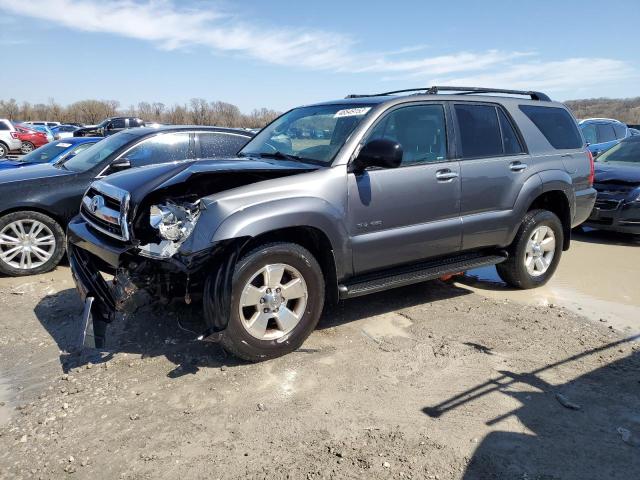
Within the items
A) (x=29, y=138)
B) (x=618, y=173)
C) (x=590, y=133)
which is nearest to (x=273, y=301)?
(x=618, y=173)

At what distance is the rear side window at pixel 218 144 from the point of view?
6.49 metres

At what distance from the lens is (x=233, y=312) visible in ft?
11.5

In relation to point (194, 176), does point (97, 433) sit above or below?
below

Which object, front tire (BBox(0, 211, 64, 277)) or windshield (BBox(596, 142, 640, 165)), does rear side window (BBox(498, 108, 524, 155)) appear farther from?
windshield (BBox(596, 142, 640, 165))

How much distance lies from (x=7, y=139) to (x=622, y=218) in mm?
21182

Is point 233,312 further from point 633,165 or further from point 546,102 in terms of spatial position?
point 633,165

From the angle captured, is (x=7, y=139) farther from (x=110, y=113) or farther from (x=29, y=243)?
(x=110, y=113)

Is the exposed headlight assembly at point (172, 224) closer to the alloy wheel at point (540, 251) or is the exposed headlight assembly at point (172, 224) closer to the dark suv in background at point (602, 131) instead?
the alloy wheel at point (540, 251)

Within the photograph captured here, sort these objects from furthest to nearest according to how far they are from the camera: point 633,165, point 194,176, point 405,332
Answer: point 633,165 < point 405,332 < point 194,176

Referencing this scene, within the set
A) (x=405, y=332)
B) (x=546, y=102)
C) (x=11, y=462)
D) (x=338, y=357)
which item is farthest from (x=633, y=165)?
(x=11, y=462)

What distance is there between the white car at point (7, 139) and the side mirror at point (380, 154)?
2073 cm

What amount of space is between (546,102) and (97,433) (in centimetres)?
540

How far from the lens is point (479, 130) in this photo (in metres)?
4.93

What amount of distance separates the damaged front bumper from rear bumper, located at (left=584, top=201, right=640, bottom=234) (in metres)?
6.82
